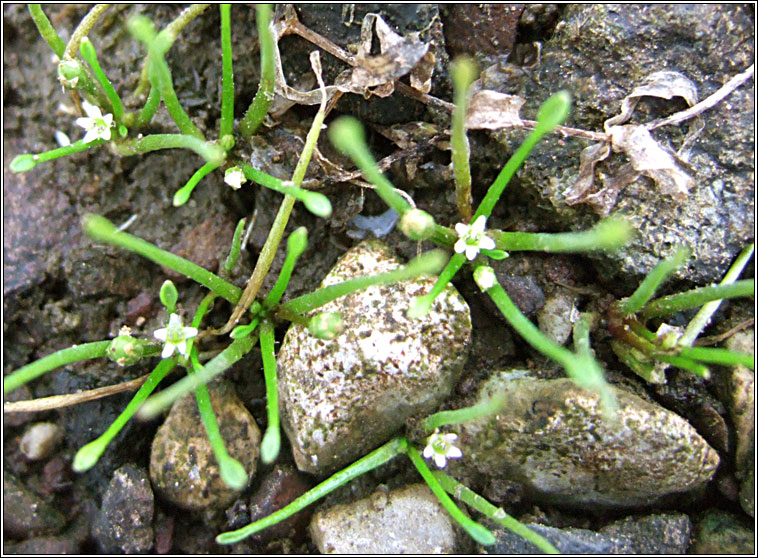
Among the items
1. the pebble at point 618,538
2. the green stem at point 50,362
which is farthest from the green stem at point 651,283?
the green stem at point 50,362

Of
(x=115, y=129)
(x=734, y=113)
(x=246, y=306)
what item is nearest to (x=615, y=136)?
(x=734, y=113)

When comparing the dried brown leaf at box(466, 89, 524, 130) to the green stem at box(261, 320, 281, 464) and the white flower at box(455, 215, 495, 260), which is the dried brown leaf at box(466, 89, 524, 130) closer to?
the white flower at box(455, 215, 495, 260)

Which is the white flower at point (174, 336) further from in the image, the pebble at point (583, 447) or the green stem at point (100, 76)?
the pebble at point (583, 447)

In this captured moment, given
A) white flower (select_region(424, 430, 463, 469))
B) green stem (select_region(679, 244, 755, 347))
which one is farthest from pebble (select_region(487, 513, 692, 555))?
green stem (select_region(679, 244, 755, 347))

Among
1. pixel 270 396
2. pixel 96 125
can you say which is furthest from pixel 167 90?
pixel 270 396

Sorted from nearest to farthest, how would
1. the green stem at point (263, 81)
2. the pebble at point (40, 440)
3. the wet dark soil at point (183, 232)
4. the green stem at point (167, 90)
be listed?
the green stem at point (263, 81), the green stem at point (167, 90), the wet dark soil at point (183, 232), the pebble at point (40, 440)
